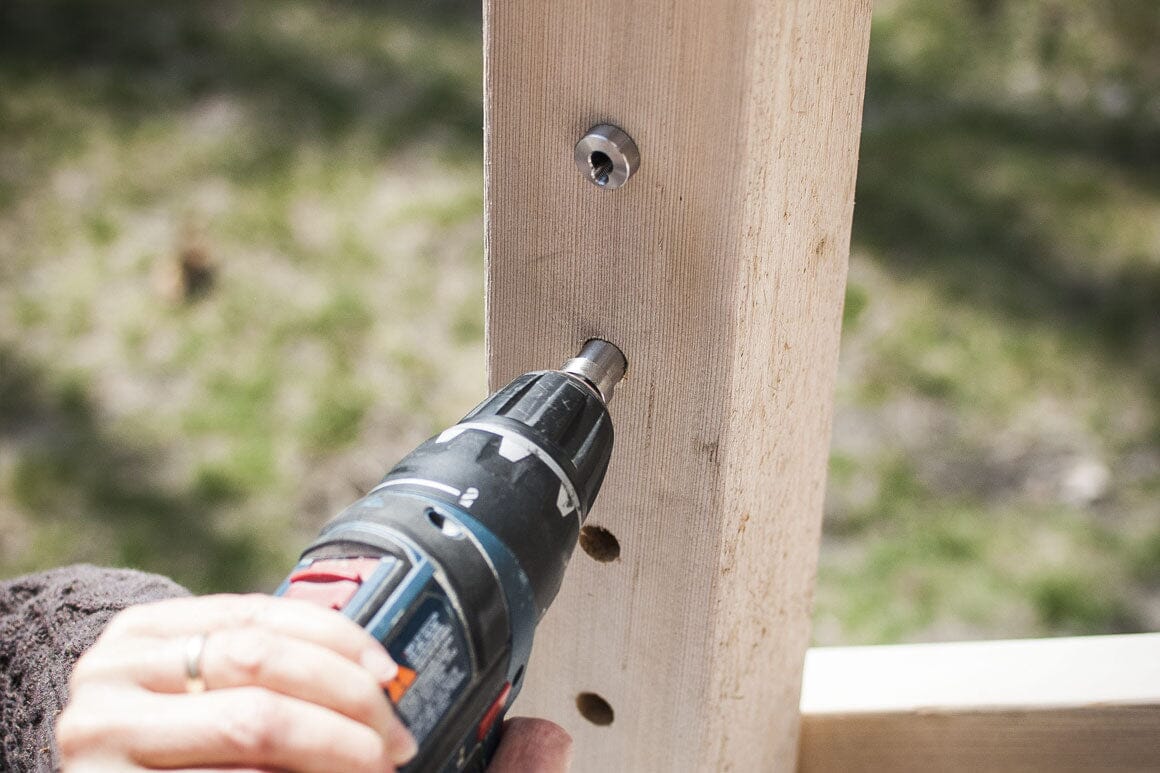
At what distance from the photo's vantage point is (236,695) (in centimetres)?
42

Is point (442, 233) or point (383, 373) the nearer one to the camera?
point (383, 373)

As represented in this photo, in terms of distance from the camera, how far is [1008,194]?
2.15 metres

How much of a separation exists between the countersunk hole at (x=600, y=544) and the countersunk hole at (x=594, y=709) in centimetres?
12

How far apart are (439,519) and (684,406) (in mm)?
147

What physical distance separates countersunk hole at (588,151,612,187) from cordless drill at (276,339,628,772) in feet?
0.30

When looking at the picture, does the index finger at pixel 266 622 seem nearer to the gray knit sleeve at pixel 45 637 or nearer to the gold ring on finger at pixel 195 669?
the gold ring on finger at pixel 195 669

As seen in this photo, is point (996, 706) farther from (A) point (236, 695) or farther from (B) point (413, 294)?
(B) point (413, 294)

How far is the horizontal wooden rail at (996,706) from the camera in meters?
0.75

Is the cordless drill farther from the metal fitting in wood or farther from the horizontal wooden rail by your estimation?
the horizontal wooden rail

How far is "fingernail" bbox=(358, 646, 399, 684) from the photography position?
447mm

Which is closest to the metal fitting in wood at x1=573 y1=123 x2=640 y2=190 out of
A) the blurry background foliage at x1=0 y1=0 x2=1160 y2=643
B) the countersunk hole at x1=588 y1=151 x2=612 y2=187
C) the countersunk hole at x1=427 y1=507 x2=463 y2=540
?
the countersunk hole at x1=588 y1=151 x2=612 y2=187

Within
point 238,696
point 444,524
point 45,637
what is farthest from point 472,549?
point 45,637

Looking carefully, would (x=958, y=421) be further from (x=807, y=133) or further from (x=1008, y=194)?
(x=807, y=133)

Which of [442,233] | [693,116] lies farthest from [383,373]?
[693,116]
